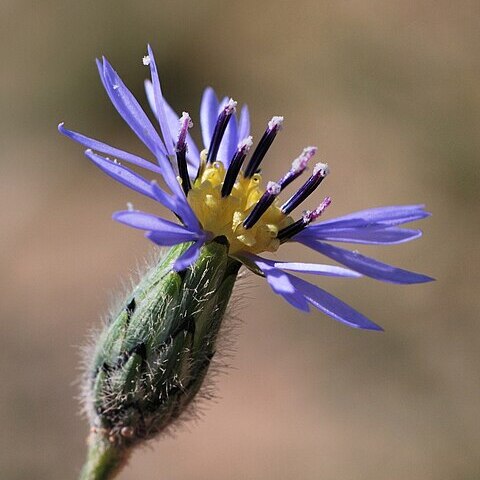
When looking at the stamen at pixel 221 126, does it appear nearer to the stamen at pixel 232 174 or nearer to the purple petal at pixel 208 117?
the stamen at pixel 232 174

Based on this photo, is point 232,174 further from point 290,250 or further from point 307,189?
point 290,250

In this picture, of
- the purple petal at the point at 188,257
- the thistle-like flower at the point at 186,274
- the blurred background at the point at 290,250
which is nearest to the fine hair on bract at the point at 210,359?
the thistle-like flower at the point at 186,274

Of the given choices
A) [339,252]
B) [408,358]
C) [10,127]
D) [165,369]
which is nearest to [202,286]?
[165,369]

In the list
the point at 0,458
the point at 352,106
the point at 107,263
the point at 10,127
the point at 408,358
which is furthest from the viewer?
the point at 352,106

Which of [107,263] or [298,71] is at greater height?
[298,71]

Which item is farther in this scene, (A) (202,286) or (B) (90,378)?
(B) (90,378)

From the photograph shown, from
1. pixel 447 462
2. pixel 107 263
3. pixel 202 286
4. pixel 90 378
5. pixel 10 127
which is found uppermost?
pixel 10 127

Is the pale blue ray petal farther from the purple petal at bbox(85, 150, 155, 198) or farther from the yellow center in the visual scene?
the yellow center

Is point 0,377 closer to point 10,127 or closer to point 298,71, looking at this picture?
point 10,127
